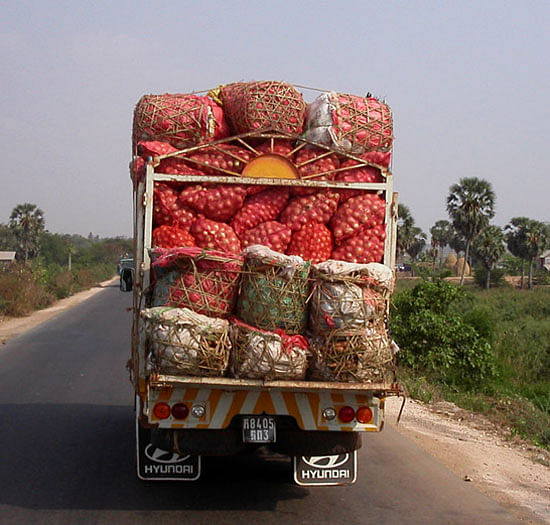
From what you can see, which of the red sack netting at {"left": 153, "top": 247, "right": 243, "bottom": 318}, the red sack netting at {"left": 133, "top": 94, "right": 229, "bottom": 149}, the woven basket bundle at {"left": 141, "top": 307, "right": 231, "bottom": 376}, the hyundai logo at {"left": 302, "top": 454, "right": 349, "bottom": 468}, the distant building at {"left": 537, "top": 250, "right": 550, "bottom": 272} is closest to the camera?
the woven basket bundle at {"left": 141, "top": 307, "right": 231, "bottom": 376}

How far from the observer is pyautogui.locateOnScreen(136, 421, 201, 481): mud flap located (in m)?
5.87

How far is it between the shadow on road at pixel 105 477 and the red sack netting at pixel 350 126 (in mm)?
2902

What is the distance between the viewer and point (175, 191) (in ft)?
19.8

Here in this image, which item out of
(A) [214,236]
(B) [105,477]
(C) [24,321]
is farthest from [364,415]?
(C) [24,321]

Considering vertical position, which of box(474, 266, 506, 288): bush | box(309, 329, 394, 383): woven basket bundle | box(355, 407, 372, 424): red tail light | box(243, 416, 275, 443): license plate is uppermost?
box(309, 329, 394, 383): woven basket bundle

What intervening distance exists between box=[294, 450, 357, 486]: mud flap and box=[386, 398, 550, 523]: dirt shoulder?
1286 millimetres

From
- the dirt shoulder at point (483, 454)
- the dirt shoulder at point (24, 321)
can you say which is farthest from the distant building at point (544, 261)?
the dirt shoulder at point (483, 454)

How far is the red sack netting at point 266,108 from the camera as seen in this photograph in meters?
6.27

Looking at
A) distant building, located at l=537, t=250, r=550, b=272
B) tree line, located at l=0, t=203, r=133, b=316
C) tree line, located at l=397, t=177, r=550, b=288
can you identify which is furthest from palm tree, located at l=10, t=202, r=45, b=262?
distant building, located at l=537, t=250, r=550, b=272

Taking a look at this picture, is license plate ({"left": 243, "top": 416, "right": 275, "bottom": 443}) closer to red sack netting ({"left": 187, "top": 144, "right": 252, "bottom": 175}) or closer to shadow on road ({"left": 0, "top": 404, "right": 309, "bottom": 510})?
shadow on road ({"left": 0, "top": 404, "right": 309, "bottom": 510})

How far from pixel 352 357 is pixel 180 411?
129 cm

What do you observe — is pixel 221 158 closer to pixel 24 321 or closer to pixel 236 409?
pixel 236 409

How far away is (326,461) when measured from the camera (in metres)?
5.97

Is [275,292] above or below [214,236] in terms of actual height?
below
